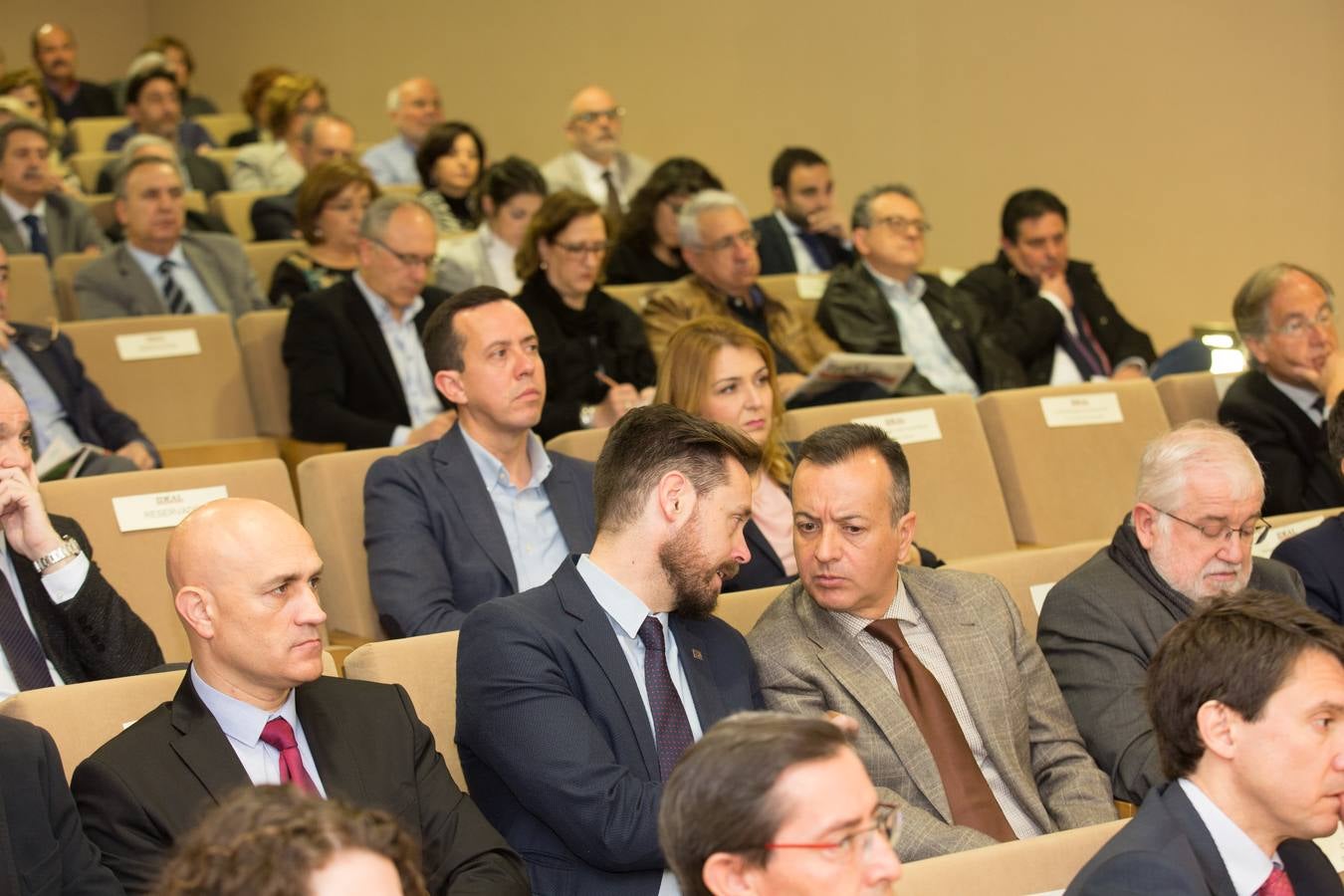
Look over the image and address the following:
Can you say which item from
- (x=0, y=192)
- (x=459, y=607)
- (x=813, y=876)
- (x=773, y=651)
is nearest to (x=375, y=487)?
(x=459, y=607)

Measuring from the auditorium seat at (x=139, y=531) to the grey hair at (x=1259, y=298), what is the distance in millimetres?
2829

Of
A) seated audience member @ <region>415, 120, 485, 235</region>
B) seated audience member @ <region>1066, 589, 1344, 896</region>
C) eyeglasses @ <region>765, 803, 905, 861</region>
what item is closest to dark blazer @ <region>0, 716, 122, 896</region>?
eyeglasses @ <region>765, 803, 905, 861</region>

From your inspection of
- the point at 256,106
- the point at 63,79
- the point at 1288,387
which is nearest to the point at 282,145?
the point at 256,106

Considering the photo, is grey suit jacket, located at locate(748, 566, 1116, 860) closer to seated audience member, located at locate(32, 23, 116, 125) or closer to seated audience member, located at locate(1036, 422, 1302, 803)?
seated audience member, located at locate(1036, 422, 1302, 803)

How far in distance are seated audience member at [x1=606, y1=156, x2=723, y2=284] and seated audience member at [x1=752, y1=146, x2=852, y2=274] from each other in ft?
1.27

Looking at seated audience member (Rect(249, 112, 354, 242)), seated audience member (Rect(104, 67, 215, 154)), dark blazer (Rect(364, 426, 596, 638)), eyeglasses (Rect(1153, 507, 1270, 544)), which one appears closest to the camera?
eyeglasses (Rect(1153, 507, 1270, 544))

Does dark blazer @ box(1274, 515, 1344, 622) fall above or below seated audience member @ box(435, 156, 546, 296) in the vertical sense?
below

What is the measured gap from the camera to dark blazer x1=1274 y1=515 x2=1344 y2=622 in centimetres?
318

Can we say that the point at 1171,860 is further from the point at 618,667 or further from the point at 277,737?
the point at 277,737

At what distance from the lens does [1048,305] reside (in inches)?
214

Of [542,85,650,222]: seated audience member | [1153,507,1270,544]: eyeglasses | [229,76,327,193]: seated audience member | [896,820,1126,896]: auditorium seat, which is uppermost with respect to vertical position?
[229,76,327,193]: seated audience member

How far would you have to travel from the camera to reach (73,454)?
3.86 metres

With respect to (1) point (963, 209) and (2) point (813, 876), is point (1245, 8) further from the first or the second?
Answer: (2) point (813, 876)

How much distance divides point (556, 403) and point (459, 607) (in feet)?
4.89
